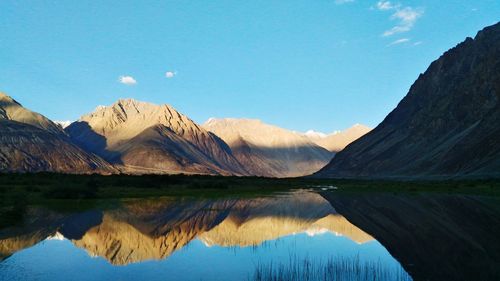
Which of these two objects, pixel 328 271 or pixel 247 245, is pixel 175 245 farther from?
pixel 328 271

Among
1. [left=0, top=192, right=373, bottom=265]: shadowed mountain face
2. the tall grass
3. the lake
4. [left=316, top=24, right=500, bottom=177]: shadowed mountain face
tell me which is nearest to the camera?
the tall grass

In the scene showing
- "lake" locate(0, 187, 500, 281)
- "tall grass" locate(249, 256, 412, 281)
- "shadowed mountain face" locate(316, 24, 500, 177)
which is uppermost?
"shadowed mountain face" locate(316, 24, 500, 177)

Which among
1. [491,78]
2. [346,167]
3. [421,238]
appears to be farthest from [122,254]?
[346,167]

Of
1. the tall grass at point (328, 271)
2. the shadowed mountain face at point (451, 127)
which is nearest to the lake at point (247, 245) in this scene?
the tall grass at point (328, 271)

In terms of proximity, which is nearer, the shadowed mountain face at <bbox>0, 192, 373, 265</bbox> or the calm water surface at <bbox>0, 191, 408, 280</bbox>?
the calm water surface at <bbox>0, 191, 408, 280</bbox>

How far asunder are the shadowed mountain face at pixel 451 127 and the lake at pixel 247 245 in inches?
3039

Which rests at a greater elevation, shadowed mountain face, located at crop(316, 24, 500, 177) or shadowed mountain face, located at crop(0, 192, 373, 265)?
shadowed mountain face, located at crop(316, 24, 500, 177)

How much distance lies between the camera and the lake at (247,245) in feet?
55.4

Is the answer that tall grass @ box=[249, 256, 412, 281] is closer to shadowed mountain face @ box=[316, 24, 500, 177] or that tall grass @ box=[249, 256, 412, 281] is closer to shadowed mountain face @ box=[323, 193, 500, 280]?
shadowed mountain face @ box=[323, 193, 500, 280]

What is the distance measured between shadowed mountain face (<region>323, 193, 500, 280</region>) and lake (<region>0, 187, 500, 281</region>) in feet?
0.16

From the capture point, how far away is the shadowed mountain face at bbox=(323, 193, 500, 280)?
56.1 ft

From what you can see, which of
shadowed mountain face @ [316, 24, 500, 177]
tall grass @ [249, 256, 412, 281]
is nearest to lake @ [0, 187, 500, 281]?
tall grass @ [249, 256, 412, 281]

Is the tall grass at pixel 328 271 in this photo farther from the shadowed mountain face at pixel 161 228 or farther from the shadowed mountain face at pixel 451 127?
the shadowed mountain face at pixel 451 127

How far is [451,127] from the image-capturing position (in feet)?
495
